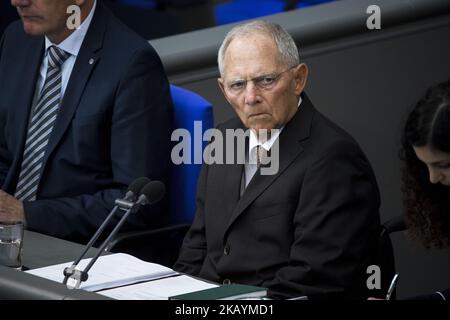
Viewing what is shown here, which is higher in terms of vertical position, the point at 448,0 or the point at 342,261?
the point at 448,0

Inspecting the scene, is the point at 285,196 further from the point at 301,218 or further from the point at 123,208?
the point at 123,208

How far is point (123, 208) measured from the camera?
2.59 m

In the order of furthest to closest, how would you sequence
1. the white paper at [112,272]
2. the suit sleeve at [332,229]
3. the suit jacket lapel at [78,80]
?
the suit jacket lapel at [78,80] < the suit sleeve at [332,229] < the white paper at [112,272]

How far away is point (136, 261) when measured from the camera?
2883 millimetres

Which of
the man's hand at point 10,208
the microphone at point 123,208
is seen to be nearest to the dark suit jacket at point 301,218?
the microphone at point 123,208

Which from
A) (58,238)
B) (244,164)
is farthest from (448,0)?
(58,238)

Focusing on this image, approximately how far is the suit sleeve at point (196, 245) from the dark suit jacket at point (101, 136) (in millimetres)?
285

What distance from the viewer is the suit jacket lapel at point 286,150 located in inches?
116

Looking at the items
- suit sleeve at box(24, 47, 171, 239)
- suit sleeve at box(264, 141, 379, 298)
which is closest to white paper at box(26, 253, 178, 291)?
suit sleeve at box(264, 141, 379, 298)

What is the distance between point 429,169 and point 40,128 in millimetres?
1412

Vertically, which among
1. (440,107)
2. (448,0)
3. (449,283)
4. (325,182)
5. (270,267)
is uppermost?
(448,0)

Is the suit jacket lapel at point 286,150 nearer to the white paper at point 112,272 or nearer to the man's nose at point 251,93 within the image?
the man's nose at point 251,93

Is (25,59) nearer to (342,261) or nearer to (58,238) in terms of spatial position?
(58,238)

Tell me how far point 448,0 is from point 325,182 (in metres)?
1.69
